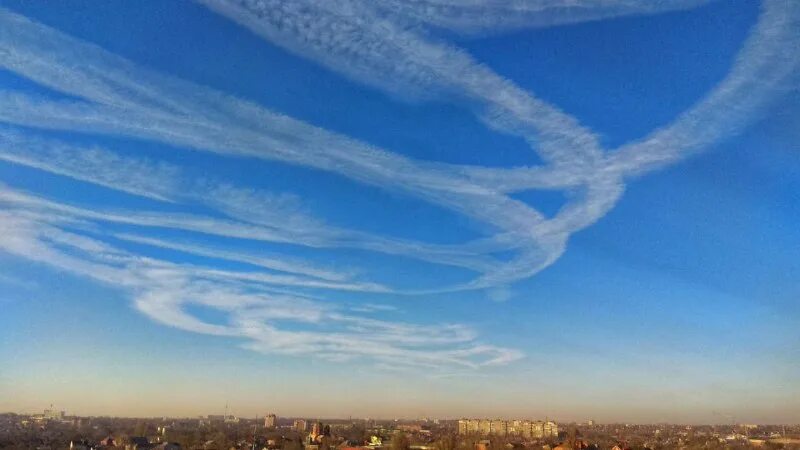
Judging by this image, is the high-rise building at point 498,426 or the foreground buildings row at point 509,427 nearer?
the foreground buildings row at point 509,427

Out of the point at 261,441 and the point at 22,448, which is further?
the point at 261,441

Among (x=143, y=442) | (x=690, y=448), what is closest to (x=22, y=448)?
(x=143, y=442)

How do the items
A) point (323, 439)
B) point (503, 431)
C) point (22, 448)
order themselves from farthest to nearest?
point (503, 431) → point (323, 439) → point (22, 448)

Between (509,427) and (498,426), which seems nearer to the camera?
(498,426)

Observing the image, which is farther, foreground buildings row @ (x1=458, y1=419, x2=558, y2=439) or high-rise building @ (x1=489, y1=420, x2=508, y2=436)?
high-rise building @ (x1=489, y1=420, x2=508, y2=436)

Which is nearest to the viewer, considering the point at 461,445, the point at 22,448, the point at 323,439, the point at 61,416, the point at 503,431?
the point at 22,448

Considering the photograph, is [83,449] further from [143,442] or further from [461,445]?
[461,445]

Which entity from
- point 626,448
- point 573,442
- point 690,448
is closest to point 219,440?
point 573,442

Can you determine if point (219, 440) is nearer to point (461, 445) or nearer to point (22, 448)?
point (22, 448)
